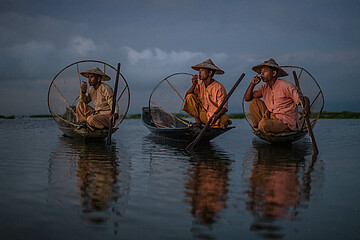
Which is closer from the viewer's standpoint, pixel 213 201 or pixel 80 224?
pixel 80 224

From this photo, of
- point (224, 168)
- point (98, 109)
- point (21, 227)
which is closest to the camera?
point (21, 227)

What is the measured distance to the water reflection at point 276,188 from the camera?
5.81ft

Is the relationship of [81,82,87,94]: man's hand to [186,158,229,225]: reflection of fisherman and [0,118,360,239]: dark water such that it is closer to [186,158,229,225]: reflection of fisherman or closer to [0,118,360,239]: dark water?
[0,118,360,239]: dark water

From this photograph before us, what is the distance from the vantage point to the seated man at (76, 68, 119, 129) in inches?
240

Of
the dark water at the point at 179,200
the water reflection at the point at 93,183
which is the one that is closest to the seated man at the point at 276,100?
the dark water at the point at 179,200

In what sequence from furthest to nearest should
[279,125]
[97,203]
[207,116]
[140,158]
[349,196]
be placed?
[207,116] → [279,125] → [140,158] → [349,196] → [97,203]

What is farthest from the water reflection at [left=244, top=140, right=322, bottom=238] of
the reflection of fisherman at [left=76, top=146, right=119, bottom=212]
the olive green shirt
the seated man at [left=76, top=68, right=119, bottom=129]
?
the olive green shirt

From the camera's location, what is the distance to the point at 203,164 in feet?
12.0

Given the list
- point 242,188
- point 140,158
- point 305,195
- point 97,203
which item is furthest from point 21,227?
point 140,158

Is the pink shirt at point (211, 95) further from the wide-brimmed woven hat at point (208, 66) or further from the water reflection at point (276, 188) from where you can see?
the water reflection at point (276, 188)

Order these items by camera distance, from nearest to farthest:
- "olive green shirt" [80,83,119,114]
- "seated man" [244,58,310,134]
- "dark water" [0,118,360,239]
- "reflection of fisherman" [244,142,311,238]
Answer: "dark water" [0,118,360,239] < "reflection of fisherman" [244,142,311,238] < "seated man" [244,58,310,134] < "olive green shirt" [80,83,119,114]

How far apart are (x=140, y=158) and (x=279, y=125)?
89.6 inches

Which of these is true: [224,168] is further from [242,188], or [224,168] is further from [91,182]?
[91,182]

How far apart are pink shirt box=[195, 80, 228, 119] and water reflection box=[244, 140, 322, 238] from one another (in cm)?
162
